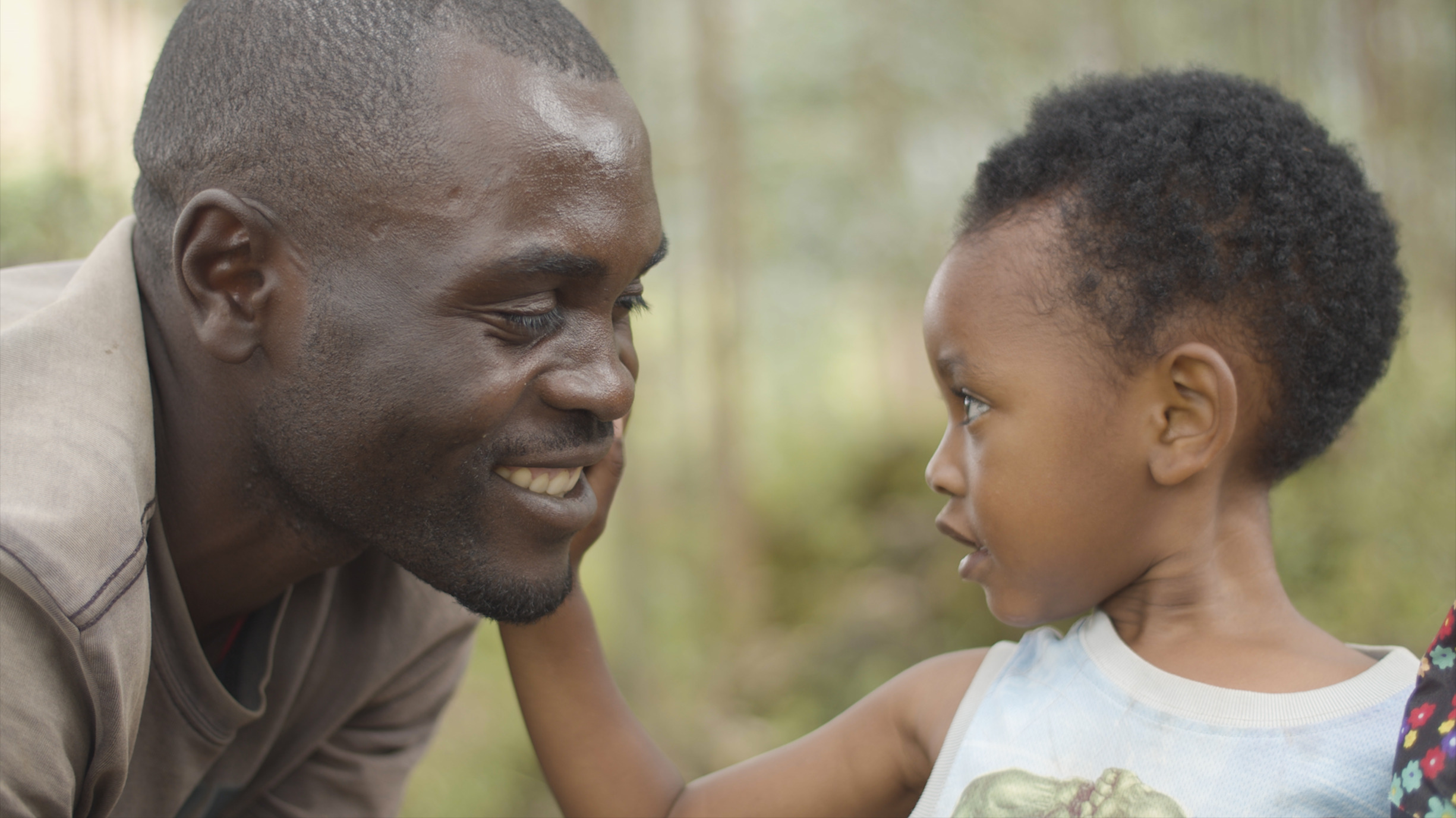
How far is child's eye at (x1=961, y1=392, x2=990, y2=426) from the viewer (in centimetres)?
171

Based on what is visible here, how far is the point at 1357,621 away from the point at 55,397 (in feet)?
16.2

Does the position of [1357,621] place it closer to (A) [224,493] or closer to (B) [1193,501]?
(B) [1193,501]

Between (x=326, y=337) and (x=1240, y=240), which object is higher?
(x=1240, y=240)

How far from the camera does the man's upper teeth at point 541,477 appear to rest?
1692 millimetres

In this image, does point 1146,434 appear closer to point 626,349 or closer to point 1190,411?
point 1190,411

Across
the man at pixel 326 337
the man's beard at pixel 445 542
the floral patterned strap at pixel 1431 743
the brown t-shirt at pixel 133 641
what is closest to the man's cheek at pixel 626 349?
the man at pixel 326 337

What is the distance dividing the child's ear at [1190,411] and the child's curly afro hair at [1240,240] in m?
0.05

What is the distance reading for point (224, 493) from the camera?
6.03ft

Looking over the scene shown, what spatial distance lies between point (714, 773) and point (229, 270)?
1.12 m

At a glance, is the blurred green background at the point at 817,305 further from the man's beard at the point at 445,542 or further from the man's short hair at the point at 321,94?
the man's beard at the point at 445,542

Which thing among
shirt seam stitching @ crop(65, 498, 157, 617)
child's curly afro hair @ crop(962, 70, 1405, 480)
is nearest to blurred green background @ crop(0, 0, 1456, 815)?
child's curly afro hair @ crop(962, 70, 1405, 480)

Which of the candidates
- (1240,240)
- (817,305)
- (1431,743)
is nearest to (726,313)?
(817,305)

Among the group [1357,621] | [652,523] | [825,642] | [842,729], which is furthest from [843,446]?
[842,729]

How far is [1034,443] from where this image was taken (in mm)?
1659
